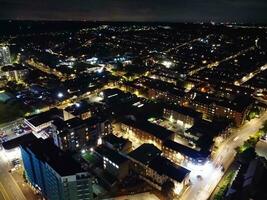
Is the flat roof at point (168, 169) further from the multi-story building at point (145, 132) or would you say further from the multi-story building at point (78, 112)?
the multi-story building at point (78, 112)

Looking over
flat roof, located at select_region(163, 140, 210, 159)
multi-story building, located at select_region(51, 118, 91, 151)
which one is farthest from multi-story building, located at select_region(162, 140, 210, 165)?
multi-story building, located at select_region(51, 118, 91, 151)

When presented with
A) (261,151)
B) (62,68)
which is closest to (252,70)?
(261,151)

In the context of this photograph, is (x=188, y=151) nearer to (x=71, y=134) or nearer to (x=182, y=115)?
(x=182, y=115)

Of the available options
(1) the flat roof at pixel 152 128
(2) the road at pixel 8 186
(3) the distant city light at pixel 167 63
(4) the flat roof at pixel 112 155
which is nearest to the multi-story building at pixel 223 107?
(1) the flat roof at pixel 152 128

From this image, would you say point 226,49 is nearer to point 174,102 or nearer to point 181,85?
point 181,85

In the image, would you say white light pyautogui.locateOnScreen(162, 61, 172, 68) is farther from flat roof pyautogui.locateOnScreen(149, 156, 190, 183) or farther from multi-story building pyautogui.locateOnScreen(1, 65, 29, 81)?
flat roof pyautogui.locateOnScreen(149, 156, 190, 183)
